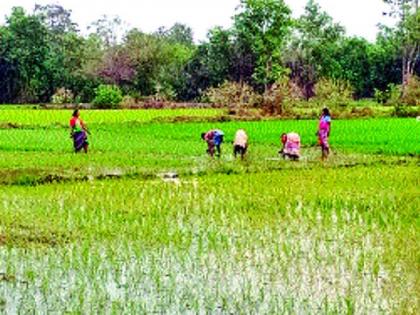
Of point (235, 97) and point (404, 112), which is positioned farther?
point (235, 97)

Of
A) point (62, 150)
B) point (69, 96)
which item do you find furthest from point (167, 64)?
point (62, 150)

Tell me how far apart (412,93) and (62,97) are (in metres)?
19.2

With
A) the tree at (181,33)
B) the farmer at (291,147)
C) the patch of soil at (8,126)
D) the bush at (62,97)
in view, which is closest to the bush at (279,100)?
the patch of soil at (8,126)

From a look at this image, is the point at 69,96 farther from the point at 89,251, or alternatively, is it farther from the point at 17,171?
the point at 89,251

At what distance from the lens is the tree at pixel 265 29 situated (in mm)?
42469

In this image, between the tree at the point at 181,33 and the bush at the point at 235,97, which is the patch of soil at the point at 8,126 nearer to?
the bush at the point at 235,97

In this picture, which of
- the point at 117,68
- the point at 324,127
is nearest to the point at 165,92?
the point at 117,68

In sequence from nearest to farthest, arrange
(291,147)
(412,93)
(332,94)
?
(291,147) → (332,94) → (412,93)

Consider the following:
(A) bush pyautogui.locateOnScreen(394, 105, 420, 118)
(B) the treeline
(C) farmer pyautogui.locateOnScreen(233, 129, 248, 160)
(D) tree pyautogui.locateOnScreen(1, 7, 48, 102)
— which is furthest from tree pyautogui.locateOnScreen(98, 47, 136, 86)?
(C) farmer pyautogui.locateOnScreen(233, 129, 248, 160)

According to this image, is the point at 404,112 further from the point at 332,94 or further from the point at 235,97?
the point at 235,97

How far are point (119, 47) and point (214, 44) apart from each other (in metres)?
6.32

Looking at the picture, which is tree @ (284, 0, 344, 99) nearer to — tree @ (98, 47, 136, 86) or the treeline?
the treeline

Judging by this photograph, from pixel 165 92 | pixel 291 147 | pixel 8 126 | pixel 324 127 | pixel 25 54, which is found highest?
pixel 25 54

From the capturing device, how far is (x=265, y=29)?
43062 mm
